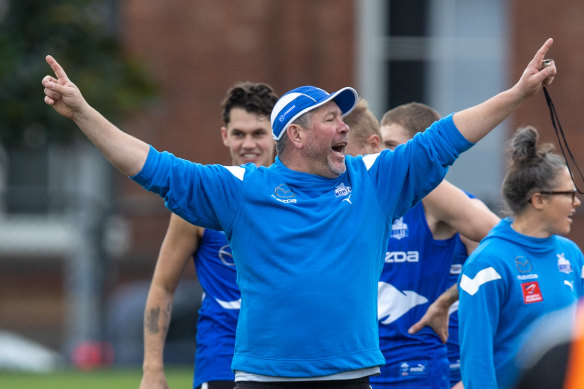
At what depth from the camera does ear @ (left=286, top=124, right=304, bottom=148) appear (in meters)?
4.60

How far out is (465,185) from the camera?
19.4m

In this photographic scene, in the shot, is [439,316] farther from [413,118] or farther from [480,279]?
[413,118]

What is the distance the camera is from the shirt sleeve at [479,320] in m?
4.83

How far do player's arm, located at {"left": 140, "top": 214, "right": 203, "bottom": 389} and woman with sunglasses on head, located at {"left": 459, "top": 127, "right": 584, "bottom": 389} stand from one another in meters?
1.49

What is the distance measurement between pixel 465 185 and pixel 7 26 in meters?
8.48

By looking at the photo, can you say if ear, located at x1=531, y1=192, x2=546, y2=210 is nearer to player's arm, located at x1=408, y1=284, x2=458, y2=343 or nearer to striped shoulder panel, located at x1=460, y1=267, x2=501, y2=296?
striped shoulder panel, located at x1=460, y1=267, x2=501, y2=296

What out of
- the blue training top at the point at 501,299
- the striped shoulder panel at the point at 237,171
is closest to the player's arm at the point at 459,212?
the blue training top at the point at 501,299

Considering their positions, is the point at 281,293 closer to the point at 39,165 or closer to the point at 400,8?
the point at 400,8

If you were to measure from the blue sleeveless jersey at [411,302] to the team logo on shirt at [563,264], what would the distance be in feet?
2.10

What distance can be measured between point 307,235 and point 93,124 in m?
0.98

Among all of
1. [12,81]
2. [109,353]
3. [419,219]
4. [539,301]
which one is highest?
[12,81]

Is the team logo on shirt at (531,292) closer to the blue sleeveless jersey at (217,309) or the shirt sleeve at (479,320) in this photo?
the shirt sleeve at (479,320)

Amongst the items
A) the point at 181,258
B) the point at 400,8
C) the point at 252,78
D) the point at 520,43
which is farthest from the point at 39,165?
the point at 181,258

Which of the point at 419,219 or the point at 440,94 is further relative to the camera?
the point at 440,94
